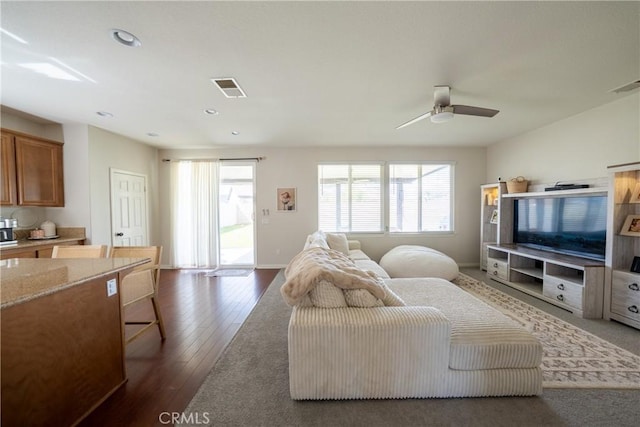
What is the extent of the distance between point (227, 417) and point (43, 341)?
111 cm

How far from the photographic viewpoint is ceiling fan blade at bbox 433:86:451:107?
2502mm

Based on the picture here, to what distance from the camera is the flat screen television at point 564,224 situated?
9.84 ft

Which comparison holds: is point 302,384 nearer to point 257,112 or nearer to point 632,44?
point 257,112

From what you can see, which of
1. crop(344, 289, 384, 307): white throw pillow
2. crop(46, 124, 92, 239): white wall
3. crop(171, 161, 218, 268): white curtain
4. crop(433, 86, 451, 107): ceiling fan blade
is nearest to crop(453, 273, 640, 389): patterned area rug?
crop(344, 289, 384, 307): white throw pillow

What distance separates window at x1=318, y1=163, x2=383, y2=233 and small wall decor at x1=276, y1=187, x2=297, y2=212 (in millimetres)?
560

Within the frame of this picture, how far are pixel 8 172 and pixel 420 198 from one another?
21.5 ft

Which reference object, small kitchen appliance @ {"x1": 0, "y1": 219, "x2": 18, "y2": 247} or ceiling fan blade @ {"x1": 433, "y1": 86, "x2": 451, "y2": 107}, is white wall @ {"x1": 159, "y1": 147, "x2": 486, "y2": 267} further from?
ceiling fan blade @ {"x1": 433, "y1": 86, "x2": 451, "y2": 107}

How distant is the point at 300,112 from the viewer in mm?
3250

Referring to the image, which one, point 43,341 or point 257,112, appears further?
point 257,112

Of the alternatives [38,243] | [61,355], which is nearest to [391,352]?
[61,355]

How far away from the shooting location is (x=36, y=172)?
343 cm

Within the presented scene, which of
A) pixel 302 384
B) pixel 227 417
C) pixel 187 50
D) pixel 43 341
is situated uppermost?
pixel 187 50

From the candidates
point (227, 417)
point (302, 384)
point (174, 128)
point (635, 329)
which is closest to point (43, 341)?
point (227, 417)

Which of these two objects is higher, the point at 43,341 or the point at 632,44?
the point at 632,44
